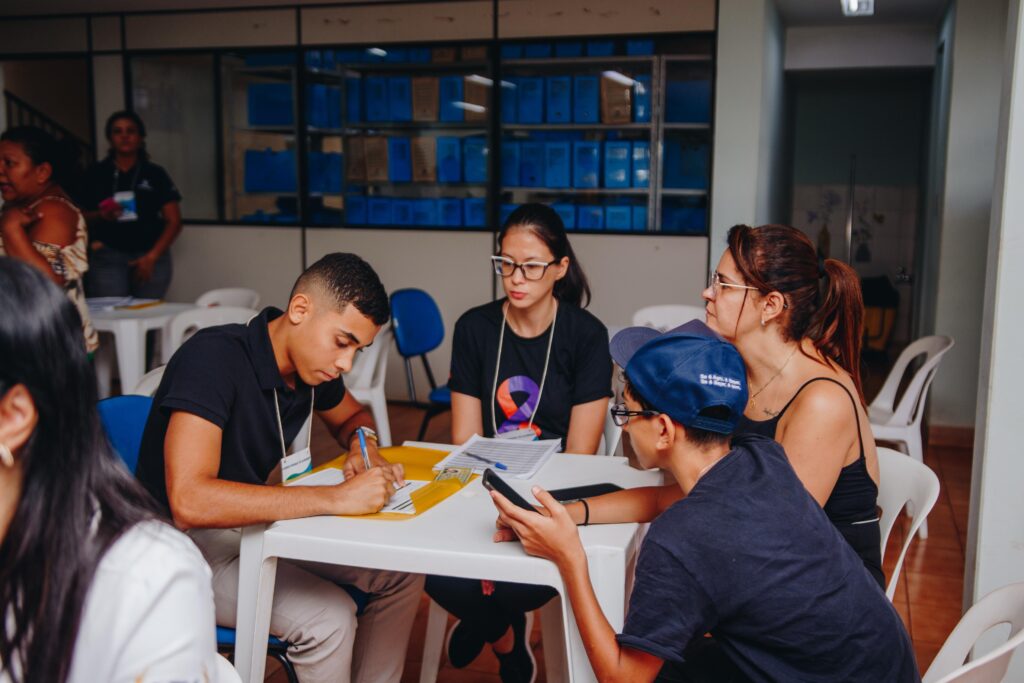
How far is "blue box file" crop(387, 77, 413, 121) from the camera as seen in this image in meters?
6.28

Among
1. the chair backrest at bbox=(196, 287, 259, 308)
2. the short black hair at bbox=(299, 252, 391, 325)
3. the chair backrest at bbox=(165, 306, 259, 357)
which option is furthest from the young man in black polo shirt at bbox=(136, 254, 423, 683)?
the chair backrest at bbox=(196, 287, 259, 308)

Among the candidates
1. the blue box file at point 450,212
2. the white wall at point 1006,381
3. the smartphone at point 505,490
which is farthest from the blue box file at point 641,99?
the smartphone at point 505,490

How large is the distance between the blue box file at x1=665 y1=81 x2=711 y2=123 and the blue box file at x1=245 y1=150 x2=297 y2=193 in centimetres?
253

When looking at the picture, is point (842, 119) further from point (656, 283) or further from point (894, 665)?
point (894, 665)

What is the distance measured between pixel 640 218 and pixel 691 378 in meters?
4.51

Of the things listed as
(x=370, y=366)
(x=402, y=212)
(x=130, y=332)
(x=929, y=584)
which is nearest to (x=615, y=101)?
(x=402, y=212)

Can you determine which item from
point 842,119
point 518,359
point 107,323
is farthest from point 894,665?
point 842,119

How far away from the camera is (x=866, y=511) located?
6.40 feet

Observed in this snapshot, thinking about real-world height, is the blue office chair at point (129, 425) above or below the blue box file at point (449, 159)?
below

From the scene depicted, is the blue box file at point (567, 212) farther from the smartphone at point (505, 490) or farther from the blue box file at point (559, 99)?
the smartphone at point (505, 490)

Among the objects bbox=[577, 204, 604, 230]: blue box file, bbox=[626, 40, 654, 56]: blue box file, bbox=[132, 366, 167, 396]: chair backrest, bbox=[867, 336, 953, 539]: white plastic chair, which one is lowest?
bbox=[867, 336, 953, 539]: white plastic chair

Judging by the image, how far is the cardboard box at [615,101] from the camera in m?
5.90

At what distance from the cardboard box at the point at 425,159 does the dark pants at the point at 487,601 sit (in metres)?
4.28

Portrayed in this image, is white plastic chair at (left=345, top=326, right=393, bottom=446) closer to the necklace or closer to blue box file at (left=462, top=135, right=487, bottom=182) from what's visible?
blue box file at (left=462, top=135, right=487, bottom=182)
